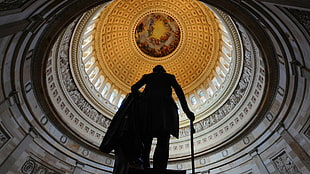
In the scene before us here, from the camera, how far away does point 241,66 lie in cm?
1269

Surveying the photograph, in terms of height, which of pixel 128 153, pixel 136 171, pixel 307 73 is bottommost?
pixel 136 171

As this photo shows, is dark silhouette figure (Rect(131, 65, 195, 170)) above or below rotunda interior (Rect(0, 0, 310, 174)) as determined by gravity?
below

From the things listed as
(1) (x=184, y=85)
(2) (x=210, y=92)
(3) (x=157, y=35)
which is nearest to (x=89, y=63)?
(3) (x=157, y=35)

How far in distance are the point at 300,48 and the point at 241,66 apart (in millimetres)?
6801

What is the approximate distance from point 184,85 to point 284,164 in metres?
13.5

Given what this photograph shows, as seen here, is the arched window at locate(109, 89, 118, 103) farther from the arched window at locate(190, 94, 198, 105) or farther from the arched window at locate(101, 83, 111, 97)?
the arched window at locate(190, 94, 198, 105)

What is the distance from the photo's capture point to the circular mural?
72.3 feet

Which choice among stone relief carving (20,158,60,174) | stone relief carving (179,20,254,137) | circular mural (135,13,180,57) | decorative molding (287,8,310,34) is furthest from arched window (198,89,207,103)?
decorative molding (287,8,310,34)

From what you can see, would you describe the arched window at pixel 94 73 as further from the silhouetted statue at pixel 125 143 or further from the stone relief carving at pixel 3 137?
the silhouetted statue at pixel 125 143

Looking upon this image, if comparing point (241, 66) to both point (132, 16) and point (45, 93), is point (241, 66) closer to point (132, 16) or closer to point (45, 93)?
point (45, 93)

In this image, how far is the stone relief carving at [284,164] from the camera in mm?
7748

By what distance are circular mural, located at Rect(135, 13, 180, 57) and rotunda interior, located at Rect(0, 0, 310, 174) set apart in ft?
4.60

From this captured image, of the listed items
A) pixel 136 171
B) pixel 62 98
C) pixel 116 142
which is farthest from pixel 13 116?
pixel 136 171

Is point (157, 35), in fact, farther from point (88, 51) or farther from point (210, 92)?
point (210, 92)
